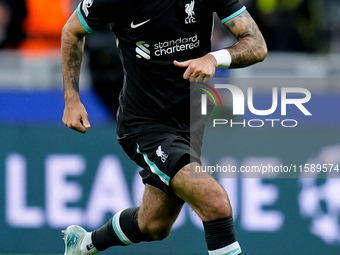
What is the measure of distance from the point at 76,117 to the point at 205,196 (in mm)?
998

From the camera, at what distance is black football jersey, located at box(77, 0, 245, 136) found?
4.11 meters

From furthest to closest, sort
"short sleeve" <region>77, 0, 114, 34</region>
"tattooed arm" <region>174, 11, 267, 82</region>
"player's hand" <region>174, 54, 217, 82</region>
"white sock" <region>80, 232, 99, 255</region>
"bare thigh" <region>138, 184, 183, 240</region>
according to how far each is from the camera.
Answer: "white sock" <region>80, 232, 99, 255</region>, "bare thigh" <region>138, 184, 183, 240</region>, "short sleeve" <region>77, 0, 114, 34</region>, "tattooed arm" <region>174, 11, 267, 82</region>, "player's hand" <region>174, 54, 217, 82</region>

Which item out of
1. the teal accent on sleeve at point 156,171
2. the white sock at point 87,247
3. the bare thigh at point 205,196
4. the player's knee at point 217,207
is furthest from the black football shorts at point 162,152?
the white sock at point 87,247

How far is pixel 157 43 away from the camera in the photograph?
414 cm

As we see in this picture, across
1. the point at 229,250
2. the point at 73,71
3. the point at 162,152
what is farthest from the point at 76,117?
the point at 229,250

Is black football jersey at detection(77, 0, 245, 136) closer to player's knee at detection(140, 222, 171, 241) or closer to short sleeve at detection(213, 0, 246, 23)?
short sleeve at detection(213, 0, 246, 23)

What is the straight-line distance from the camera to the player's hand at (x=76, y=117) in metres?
4.20

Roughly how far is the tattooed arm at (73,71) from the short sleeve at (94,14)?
0.18 feet

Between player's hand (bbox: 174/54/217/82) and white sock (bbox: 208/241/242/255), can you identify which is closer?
player's hand (bbox: 174/54/217/82)

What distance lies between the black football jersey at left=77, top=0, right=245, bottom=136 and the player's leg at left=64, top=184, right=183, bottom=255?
1.60 ft

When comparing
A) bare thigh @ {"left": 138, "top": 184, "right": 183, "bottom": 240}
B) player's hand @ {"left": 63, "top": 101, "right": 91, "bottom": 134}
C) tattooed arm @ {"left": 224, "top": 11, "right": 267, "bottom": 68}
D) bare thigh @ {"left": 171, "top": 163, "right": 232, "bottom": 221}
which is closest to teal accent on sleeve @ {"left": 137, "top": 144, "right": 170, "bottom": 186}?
bare thigh @ {"left": 171, "top": 163, "right": 232, "bottom": 221}

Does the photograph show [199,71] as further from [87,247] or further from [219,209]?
[87,247]

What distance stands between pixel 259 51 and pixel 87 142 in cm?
252

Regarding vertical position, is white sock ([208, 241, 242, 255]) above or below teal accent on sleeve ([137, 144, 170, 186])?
below
